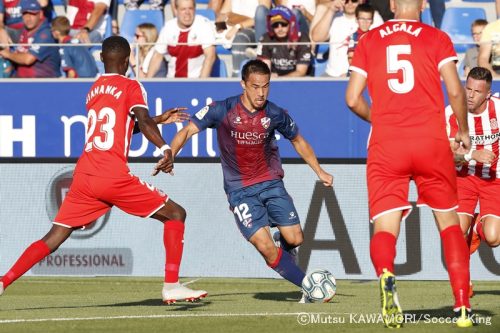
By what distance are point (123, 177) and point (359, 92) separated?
2749 millimetres

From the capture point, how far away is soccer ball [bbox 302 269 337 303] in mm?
10578

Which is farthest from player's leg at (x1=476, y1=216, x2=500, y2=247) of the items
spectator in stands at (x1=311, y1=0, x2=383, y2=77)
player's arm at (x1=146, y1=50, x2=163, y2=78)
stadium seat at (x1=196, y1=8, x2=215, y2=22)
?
stadium seat at (x1=196, y1=8, x2=215, y2=22)

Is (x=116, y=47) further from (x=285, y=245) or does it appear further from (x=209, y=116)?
(x=285, y=245)

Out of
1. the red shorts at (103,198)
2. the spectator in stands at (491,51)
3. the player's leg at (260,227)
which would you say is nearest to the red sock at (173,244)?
the red shorts at (103,198)

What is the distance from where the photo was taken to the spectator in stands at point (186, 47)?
640 inches

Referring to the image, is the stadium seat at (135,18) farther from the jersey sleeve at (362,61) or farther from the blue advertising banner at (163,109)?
the jersey sleeve at (362,61)

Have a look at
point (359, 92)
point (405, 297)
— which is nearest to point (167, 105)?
point (405, 297)

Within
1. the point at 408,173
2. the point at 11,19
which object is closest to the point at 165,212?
the point at 408,173

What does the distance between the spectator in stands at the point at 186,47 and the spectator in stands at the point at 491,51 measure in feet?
12.1

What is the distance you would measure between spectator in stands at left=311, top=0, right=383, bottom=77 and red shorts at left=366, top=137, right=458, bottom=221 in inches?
306

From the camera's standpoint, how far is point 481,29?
16.5m

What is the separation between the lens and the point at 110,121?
997 centimetres

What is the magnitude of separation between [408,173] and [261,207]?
10.6ft

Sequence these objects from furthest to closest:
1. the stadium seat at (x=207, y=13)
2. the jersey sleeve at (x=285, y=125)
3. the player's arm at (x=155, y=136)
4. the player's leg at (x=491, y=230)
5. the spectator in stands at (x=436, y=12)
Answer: the stadium seat at (x=207, y=13) → the spectator in stands at (x=436, y=12) → the player's leg at (x=491, y=230) → the jersey sleeve at (x=285, y=125) → the player's arm at (x=155, y=136)
